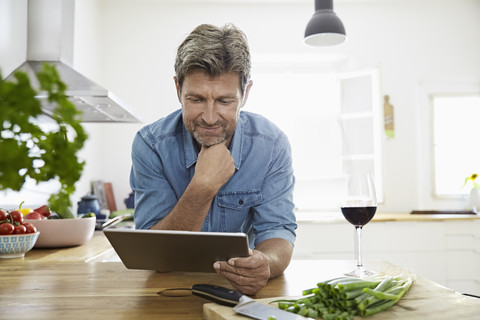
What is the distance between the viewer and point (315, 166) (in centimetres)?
429

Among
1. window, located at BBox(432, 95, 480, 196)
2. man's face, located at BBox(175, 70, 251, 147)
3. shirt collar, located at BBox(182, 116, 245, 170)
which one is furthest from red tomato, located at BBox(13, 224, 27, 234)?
window, located at BBox(432, 95, 480, 196)

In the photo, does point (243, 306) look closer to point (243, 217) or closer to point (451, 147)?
point (243, 217)

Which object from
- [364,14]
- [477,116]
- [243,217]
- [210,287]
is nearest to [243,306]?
[210,287]

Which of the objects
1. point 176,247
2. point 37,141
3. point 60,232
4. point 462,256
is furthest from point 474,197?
point 37,141

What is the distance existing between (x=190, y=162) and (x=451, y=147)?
3621 mm

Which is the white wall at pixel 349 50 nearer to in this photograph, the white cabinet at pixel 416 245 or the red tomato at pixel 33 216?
the white cabinet at pixel 416 245

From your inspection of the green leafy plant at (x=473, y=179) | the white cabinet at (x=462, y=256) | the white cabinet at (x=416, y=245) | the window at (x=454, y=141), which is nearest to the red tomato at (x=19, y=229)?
the white cabinet at (x=416, y=245)

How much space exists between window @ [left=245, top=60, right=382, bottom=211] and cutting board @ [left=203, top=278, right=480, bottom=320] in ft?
11.2

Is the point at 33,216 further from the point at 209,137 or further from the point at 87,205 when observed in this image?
the point at 209,137

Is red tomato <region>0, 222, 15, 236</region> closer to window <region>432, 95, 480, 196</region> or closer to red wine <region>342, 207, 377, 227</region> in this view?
red wine <region>342, 207, 377, 227</region>

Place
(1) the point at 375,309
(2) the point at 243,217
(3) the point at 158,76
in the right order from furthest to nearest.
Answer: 1. (3) the point at 158,76
2. (2) the point at 243,217
3. (1) the point at 375,309

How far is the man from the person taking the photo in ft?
4.44

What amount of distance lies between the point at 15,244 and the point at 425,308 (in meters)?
1.49

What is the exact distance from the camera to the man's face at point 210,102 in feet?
4.44
